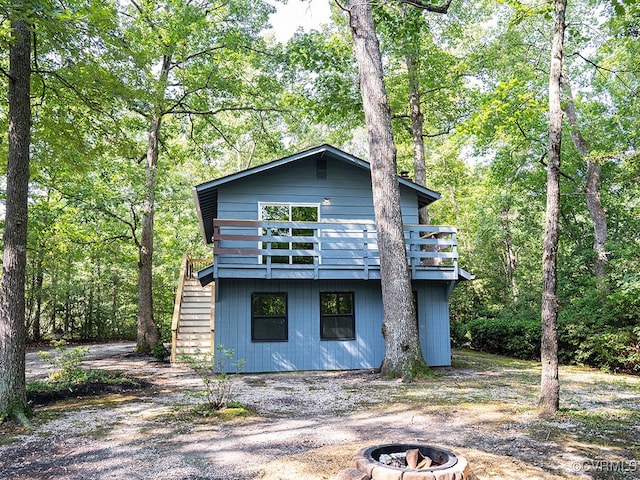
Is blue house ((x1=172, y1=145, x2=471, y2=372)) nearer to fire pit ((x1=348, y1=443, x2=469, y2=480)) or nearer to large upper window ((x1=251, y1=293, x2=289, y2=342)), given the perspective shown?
large upper window ((x1=251, y1=293, x2=289, y2=342))

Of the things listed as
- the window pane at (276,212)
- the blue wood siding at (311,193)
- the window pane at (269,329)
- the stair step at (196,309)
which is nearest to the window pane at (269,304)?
the window pane at (269,329)

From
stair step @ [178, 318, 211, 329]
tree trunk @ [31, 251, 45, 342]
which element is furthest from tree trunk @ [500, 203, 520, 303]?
tree trunk @ [31, 251, 45, 342]

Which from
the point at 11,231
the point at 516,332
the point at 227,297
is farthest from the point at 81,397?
the point at 516,332

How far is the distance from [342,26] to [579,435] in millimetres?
19925

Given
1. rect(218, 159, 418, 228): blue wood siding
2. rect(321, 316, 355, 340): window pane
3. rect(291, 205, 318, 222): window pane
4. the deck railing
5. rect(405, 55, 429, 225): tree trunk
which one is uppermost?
rect(405, 55, 429, 225): tree trunk

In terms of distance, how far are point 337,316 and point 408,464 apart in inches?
374

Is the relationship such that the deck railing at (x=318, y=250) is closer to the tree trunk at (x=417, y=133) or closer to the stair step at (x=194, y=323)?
the stair step at (x=194, y=323)

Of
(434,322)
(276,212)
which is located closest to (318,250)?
(276,212)

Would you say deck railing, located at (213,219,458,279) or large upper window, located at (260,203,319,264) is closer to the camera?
deck railing, located at (213,219,458,279)

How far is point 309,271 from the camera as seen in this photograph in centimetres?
1242

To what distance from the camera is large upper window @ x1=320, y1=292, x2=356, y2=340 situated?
13.1 m

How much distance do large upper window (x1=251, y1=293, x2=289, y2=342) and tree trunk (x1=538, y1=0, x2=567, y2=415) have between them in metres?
7.41

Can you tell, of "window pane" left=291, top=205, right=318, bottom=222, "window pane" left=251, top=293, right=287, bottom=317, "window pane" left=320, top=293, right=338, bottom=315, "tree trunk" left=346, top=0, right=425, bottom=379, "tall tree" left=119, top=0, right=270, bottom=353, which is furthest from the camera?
"tall tree" left=119, top=0, right=270, bottom=353

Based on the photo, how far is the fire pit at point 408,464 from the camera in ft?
10.9
